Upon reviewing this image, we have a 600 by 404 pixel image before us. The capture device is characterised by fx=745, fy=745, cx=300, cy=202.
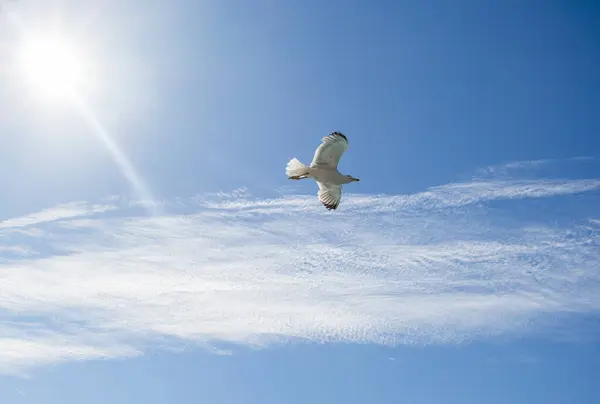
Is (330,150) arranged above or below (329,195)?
above

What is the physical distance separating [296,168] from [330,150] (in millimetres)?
2559

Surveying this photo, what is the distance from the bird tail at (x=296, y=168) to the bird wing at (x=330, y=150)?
0.62 m

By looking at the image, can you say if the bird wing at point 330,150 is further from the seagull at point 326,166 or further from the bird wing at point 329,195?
the bird wing at point 329,195

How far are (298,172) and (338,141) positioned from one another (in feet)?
11.0

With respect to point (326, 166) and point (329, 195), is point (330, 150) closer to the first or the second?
point (326, 166)

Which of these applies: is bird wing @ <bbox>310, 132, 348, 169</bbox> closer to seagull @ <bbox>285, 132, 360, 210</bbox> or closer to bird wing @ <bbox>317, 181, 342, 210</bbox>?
seagull @ <bbox>285, 132, 360, 210</bbox>

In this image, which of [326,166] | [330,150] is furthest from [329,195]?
[330,150]

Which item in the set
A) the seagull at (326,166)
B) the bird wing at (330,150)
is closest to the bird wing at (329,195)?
the seagull at (326,166)

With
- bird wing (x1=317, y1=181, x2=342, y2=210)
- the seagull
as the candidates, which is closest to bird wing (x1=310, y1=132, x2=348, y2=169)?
the seagull

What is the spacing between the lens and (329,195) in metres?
52.5

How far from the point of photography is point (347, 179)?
169ft

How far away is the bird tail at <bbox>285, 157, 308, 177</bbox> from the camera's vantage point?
162 ft

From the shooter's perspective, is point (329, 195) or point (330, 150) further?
point (329, 195)

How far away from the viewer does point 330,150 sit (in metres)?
49.5
